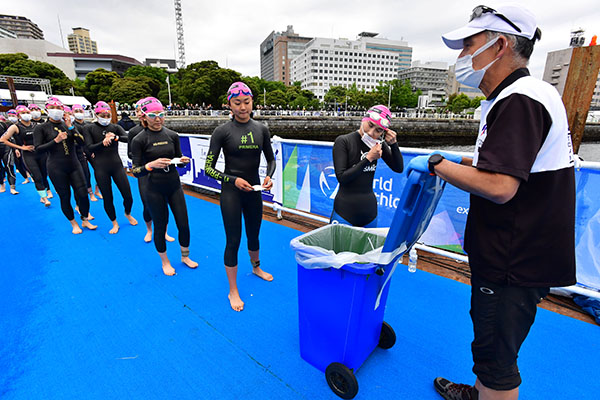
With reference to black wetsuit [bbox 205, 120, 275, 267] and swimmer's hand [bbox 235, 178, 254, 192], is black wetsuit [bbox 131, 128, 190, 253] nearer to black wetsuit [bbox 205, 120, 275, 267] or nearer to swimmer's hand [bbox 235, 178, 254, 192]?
black wetsuit [bbox 205, 120, 275, 267]

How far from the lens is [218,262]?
423cm

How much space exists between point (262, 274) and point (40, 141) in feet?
15.7

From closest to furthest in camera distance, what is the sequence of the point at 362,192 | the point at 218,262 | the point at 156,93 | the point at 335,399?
the point at 335,399 < the point at 362,192 < the point at 218,262 < the point at 156,93

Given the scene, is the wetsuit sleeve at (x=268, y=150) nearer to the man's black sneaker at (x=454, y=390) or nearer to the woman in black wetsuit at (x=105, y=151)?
the man's black sneaker at (x=454, y=390)

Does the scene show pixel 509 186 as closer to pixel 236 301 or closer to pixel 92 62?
pixel 236 301

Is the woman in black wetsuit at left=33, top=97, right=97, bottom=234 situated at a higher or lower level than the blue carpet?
higher

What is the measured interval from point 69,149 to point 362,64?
5742 inches

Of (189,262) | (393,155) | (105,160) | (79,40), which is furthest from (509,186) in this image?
(79,40)

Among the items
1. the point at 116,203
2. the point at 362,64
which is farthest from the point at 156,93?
the point at 362,64

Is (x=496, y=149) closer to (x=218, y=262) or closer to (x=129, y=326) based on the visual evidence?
(x=129, y=326)

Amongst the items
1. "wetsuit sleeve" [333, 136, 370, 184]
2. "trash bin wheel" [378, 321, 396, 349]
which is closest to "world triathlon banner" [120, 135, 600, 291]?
"wetsuit sleeve" [333, 136, 370, 184]

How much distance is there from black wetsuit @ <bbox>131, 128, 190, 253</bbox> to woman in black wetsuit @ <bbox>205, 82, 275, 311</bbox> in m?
1.05

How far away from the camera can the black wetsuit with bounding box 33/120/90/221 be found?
507cm

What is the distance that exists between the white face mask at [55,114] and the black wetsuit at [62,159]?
126 mm
